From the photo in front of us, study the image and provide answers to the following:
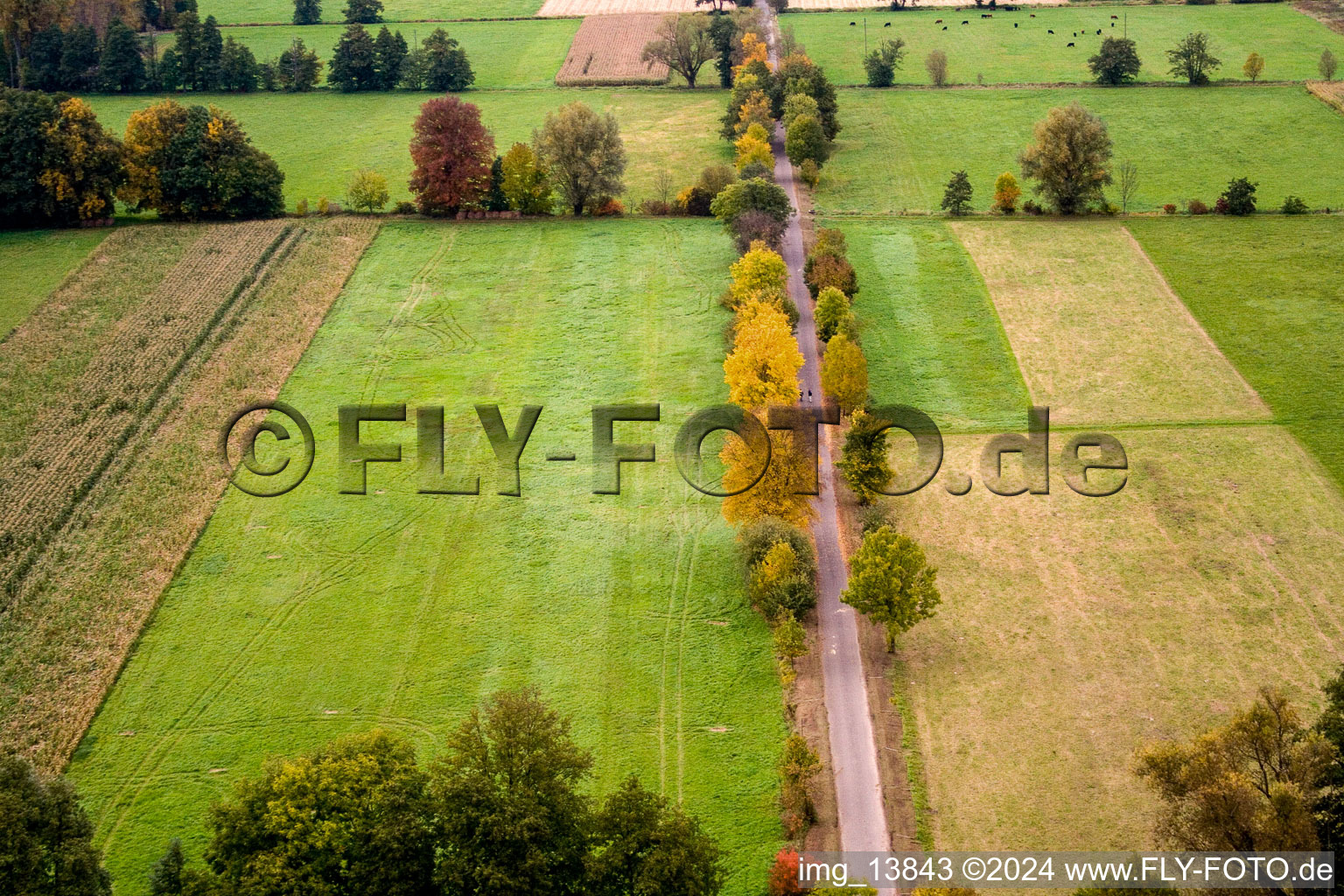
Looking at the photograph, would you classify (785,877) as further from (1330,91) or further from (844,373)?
(1330,91)

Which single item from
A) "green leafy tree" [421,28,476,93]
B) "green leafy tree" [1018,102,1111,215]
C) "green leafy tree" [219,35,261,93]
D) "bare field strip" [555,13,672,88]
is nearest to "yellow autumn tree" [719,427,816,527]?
"green leafy tree" [1018,102,1111,215]

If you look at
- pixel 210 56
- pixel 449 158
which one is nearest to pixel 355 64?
pixel 210 56

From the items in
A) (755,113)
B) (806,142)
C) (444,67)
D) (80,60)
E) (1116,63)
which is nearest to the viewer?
(806,142)

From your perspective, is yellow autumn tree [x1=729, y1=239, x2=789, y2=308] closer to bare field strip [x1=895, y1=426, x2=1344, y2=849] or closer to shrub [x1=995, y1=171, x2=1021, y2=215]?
bare field strip [x1=895, y1=426, x2=1344, y2=849]

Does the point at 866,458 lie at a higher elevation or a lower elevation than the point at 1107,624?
higher

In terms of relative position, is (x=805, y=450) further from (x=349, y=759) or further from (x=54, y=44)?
(x=54, y=44)

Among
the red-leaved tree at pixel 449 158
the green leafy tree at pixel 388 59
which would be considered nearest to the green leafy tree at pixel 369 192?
the red-leaved tree at pixel 449 158
